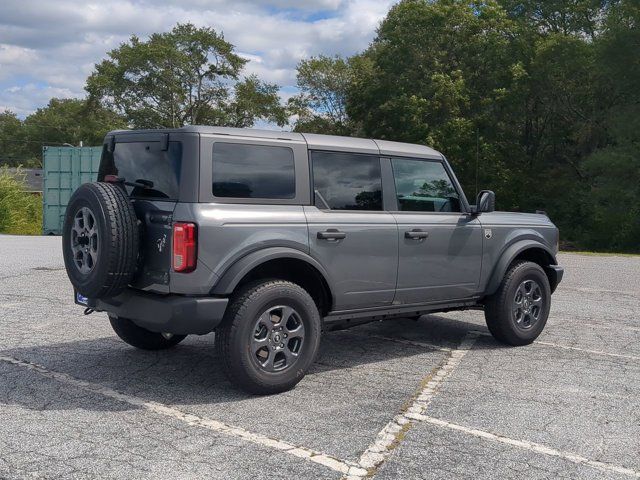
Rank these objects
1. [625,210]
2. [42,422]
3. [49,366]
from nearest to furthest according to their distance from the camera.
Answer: [42,422], [49,366], [625,210]

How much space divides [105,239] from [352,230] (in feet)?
6.13

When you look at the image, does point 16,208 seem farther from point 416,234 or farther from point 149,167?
point 416,234

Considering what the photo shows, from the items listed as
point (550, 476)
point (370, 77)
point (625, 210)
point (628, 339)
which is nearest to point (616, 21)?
point (625, 210)

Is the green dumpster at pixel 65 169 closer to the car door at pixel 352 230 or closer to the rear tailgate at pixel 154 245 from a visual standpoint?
the car door at pixel 352 230

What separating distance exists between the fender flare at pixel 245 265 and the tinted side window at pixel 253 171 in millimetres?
437

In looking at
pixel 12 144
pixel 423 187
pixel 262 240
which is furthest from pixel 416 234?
pixel 12 144

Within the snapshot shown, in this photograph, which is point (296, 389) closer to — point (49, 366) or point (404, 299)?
point (404, 299)

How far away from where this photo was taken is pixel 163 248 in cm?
469

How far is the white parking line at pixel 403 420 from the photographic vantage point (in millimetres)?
3750

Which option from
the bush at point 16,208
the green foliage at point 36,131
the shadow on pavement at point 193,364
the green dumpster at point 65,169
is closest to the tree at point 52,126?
the green foliage at point 36,131

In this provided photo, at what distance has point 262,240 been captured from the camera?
486 cm

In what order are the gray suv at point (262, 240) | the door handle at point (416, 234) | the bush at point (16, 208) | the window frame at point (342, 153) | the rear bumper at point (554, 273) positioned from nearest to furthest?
1. the gray suv at point (262, 240)
2. the window frame at point (342, 153)
3. the door handle at point (416, 234)
4. the rear bumper at point (554, 273)
5. the bush at point (16, 208)

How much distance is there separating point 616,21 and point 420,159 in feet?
96.8

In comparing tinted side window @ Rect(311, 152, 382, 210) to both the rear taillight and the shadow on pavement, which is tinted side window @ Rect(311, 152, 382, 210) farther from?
the shadow on pavement
